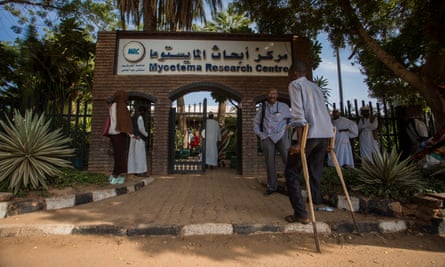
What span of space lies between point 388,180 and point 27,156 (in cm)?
598

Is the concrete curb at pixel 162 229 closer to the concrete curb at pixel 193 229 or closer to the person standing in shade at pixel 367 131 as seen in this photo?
the concrete curb at pixel 193 229

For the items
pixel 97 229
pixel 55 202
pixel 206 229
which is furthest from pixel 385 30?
pixel 55 202

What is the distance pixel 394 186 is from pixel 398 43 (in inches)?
219

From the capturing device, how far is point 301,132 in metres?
2.87

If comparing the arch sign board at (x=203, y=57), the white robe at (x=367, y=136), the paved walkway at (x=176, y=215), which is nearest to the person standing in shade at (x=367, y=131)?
the white robe at (x=367, y=136)

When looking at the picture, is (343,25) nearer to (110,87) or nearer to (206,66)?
(206,66)

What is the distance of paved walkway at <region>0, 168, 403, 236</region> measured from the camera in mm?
2873

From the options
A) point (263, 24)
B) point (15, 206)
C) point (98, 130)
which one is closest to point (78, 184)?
point (15, 206)

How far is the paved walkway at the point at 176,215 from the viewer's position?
287 centimetres

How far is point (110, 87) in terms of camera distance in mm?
7645

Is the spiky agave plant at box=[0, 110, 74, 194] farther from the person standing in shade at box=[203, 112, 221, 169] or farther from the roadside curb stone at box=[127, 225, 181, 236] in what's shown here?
the person standing in shade at box=[203, 112, 221, 169]

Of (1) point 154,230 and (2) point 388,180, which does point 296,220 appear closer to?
(1) point 154,230

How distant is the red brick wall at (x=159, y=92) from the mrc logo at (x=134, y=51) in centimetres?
33

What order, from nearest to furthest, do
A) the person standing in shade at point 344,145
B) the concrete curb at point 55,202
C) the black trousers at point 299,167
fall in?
the black trousers at point 299,167 < the concrete curb at point 55,202 < the person standing in shade at point 344,145
